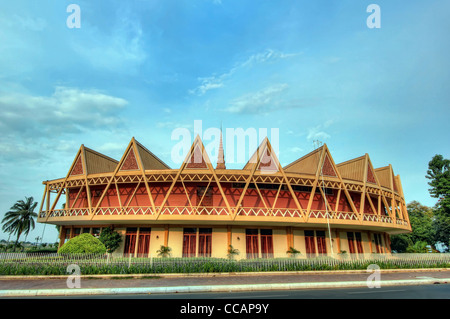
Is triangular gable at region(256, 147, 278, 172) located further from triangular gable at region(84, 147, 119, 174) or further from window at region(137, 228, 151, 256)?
triangular gable at region(84, 147, 119, 174)

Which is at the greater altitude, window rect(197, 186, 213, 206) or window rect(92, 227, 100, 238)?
window rect(197, 186, 213, 206)

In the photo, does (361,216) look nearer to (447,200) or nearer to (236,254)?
(236,254)

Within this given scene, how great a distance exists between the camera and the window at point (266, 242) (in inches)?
1078

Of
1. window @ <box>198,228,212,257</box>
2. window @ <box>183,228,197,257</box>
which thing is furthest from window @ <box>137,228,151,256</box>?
window @ <box>198,228,212,257</box>

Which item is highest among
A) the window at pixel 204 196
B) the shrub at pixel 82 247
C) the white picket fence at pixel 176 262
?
the window at pixel 204 196

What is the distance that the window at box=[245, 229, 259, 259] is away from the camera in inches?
1067

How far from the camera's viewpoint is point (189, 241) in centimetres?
2706

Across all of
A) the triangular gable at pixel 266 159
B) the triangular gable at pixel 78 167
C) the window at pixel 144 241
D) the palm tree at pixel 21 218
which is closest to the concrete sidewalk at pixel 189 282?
the window at pixel 144 241

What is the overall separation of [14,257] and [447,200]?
200 ft

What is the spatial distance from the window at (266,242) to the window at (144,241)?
12807mm

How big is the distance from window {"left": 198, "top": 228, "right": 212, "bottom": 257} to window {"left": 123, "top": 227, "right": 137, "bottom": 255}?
7584mm

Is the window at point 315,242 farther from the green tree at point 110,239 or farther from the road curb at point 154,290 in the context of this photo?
the green tree at point 110,239

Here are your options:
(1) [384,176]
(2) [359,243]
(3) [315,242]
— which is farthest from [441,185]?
(3) [315,242]
